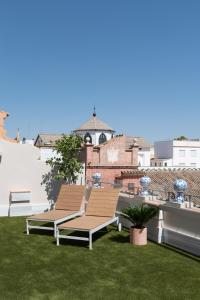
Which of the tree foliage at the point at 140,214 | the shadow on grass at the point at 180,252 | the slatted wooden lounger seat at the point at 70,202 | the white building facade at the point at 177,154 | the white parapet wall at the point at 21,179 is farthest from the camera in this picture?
the white building facade at the point at 177,154

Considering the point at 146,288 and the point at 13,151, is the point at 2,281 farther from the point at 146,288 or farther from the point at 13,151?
the point at 13,151

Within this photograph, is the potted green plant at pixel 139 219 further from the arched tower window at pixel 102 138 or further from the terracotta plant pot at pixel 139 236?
the arched tower window at pixel 102 138

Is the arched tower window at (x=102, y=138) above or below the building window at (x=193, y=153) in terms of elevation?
above

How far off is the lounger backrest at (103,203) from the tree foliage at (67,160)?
308 cm

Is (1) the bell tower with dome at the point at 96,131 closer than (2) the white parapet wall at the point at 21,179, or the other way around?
(2) the white parapet wall at the point at 21,179

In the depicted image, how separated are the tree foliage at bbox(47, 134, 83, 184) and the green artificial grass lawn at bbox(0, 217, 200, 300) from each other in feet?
14.5

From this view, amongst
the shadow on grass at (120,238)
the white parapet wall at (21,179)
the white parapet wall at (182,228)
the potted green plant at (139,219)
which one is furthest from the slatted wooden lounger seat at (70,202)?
the white parapet wall at (182,228)

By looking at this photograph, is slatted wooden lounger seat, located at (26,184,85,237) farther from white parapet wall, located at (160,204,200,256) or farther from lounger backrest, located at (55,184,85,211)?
white parapet wall, located at (160,204,200,256)

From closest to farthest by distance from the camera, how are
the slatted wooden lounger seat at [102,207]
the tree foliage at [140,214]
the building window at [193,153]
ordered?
the tree foliage at [140,214], the slatted wooden lounger seat at [102,207], the building window at [193,153]

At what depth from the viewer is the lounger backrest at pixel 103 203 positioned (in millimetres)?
11070

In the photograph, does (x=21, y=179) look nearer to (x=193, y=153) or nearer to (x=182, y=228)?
(x=182, y=228)

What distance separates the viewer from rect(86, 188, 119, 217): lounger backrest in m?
11.1

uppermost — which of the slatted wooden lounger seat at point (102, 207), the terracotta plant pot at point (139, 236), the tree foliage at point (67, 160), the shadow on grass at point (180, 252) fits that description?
the tree foliage at point (67, 160)

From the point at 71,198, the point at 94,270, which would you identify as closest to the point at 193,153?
the point at 71,198
